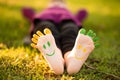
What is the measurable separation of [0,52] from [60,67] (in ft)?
1.82

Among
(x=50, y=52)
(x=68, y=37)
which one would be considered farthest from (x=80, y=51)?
(x=68, y=37)

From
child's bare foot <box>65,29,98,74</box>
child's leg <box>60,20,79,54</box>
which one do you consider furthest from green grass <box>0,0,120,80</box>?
child's leg <box>60,20,79,54</box>

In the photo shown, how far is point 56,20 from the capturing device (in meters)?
2.49

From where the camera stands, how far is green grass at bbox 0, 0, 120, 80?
1.71 meters

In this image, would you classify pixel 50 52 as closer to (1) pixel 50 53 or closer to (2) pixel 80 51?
(1) pixel 50 53

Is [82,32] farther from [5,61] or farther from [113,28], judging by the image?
[113,28]

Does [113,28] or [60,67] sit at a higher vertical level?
[113,28]

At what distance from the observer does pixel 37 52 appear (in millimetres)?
2127

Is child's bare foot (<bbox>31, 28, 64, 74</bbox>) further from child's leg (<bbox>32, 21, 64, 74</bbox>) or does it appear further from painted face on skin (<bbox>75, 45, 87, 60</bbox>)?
painted face on skin (<bbox>75, 45, 87, 60</bbox>)

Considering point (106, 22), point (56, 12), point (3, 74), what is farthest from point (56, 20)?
point (106, 22)

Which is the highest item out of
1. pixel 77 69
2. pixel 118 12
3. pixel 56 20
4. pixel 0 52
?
pixel 118 12

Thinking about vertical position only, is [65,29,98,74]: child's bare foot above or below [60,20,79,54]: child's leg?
below

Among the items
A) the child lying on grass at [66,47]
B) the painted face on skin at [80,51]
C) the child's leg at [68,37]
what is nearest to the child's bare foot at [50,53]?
the child lying on grass at [66,47]

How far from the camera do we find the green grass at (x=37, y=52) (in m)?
1.71
